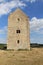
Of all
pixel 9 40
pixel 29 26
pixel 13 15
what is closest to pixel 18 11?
pixel 13 15

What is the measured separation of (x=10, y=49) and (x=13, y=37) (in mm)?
2456

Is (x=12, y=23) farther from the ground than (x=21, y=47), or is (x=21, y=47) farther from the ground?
(x=12, y=23)

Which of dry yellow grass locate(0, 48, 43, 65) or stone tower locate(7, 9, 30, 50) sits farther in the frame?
stone tower locate(7, 9, 30, 50)

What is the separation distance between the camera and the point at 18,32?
116 feet

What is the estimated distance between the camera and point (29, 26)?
36.4 m

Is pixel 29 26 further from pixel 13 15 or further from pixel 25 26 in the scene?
pixel 13 15

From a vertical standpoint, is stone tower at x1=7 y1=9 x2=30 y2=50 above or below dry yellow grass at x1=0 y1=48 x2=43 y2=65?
above

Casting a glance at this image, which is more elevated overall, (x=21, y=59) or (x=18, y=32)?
(x=18, y=32)

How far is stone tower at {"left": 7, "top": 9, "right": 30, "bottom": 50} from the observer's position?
115 ft

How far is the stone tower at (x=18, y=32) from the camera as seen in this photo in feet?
115

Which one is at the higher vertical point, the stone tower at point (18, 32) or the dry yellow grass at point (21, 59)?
the stone tower at point (18, 32)

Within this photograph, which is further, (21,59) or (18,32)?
(18,32)

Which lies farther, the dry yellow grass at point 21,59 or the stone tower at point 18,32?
the stone tower at point 18,32

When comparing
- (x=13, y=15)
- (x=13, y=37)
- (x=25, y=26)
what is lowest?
(x=13, y=37)
